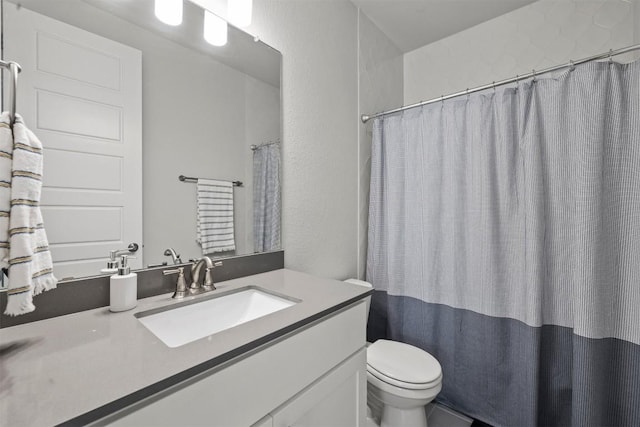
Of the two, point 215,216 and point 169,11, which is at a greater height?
point 169,11

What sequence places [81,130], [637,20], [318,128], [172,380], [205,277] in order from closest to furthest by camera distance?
[172,380] → [81,130] → [205,277] → [637,20] → [318,128]

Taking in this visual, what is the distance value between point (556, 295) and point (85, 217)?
76.7 inches

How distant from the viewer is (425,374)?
4.22 ft

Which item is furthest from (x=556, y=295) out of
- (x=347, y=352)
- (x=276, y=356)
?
(x=276, y=356)

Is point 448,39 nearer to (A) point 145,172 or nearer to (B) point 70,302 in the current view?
(A) point 145,172

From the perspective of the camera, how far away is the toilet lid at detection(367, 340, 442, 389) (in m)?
1.26

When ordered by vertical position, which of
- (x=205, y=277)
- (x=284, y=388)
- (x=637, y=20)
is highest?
(x=637, y=20)

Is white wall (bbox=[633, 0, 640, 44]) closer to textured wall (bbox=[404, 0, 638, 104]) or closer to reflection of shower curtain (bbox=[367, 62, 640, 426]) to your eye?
textured wall (bbox=[404, 0, 638, 104])

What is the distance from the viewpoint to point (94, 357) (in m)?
0.57

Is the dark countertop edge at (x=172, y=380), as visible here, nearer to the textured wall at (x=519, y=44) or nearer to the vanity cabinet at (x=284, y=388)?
the vanity cabinet at (x=284, y=388)

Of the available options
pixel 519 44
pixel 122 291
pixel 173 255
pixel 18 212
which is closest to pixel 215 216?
pixel 173 255

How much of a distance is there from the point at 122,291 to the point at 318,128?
1.22 m

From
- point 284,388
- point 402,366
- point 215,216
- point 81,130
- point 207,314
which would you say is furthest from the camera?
point 402,366

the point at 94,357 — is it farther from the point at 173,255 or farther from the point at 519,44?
the point at 519,44
